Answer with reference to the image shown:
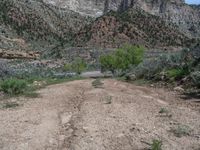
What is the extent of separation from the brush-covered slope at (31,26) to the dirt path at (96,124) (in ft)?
363

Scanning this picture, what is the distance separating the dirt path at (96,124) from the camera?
344 inches

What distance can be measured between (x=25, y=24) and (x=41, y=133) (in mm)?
129476

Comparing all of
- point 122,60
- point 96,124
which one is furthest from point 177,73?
point 122,60

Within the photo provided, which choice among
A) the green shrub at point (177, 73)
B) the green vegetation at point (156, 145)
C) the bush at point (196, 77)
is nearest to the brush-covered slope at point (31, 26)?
the green shrub at point (177, 73)

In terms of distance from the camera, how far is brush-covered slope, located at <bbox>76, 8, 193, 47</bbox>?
138 m

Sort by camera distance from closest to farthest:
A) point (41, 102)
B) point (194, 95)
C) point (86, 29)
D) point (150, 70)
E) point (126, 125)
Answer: point (126, 125) → point (41, 102) → point (194, 95) → point (150, 70) → point (86, 29)

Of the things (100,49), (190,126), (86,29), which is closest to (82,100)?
(190,126)

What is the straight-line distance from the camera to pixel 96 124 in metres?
10.3

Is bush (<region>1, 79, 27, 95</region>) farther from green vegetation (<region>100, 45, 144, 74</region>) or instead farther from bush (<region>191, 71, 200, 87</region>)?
green vegetation (<region>100, 45, 144, 74</region>)

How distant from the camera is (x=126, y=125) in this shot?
10180mm

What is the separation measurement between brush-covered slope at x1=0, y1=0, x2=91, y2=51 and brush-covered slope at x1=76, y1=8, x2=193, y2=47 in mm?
9202

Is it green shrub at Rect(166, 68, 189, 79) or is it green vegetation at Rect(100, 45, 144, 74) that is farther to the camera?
green vegetation at Rect(100, 45, 144, 74)

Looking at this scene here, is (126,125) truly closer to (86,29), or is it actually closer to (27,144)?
(27,144)

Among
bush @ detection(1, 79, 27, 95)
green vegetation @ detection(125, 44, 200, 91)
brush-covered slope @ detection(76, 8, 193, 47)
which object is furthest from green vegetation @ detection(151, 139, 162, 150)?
brush-covered slope @ detection(76, 8, 193, 47)
